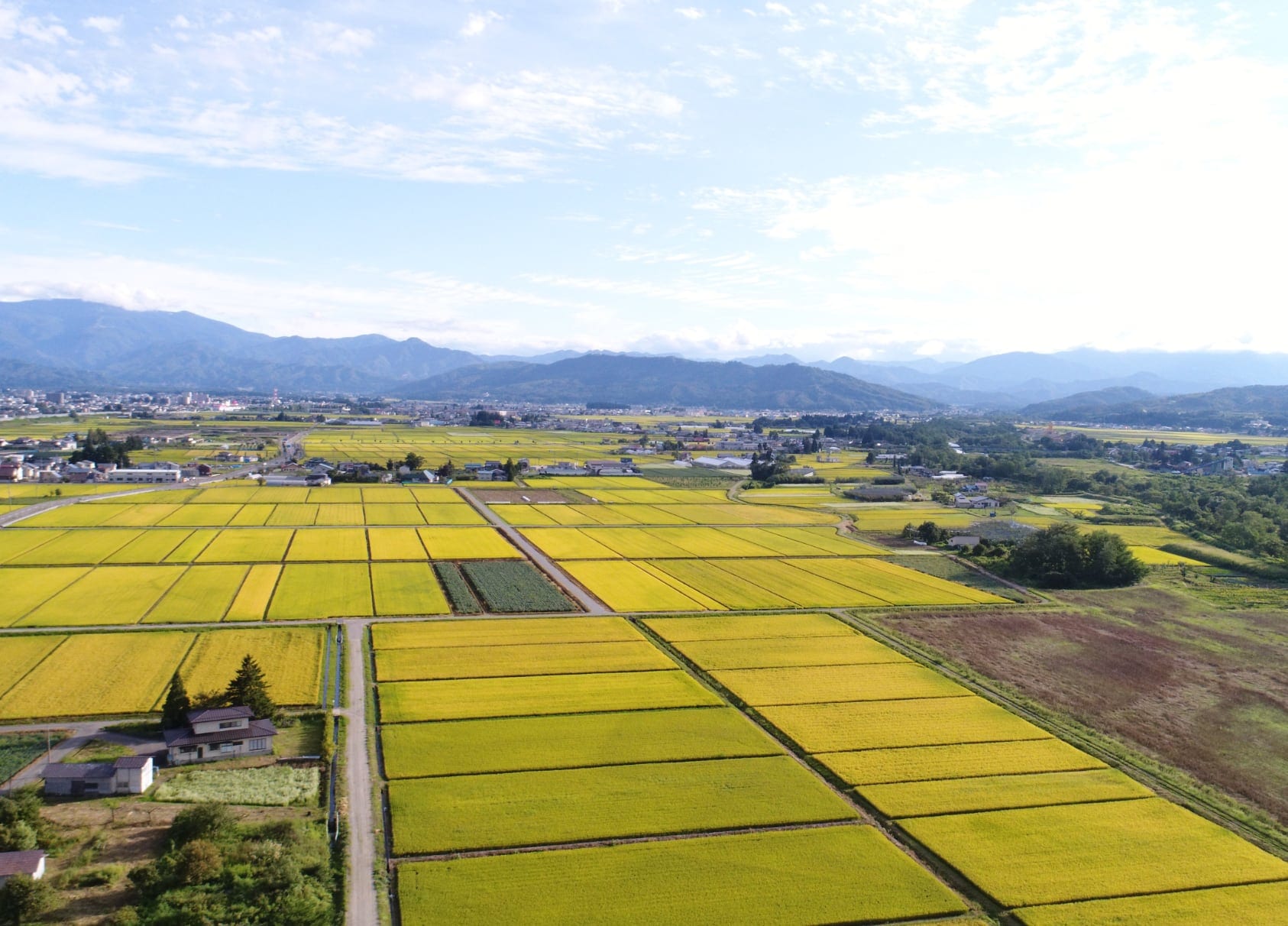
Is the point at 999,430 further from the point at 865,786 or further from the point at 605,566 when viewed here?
the point at 865,786

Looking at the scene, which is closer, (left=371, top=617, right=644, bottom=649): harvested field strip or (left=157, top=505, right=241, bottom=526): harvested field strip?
(left=371, top=617, right=644, bottom=649): harvested field strip

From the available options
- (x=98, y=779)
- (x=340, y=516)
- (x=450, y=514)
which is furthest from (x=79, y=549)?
(x=98, y=779)

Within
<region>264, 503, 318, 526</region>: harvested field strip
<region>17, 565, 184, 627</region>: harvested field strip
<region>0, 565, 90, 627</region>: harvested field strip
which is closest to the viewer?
<region>17, 565, 184, 627</region>: harvested field strip

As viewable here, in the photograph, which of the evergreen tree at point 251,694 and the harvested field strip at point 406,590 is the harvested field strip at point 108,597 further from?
the evergreen tree at point 251,694

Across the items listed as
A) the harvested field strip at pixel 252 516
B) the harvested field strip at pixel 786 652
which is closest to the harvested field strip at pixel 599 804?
Answer: the harvested field strip at pixel 786 652

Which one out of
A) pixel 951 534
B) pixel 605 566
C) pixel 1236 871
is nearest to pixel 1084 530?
pixel 951 534

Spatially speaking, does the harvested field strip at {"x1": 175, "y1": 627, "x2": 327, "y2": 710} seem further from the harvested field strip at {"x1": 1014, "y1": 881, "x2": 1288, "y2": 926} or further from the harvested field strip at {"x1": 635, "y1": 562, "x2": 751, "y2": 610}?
the harvested field strip at {"x1": 1014, "y1": 881, "x2": 1288, "y2": 926}

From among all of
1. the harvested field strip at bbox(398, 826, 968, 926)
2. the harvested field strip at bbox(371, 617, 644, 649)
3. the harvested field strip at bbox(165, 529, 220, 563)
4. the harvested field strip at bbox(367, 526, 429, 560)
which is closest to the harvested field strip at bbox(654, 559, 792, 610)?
the harvested field strip at bbox(371, 617, 644, 649)
